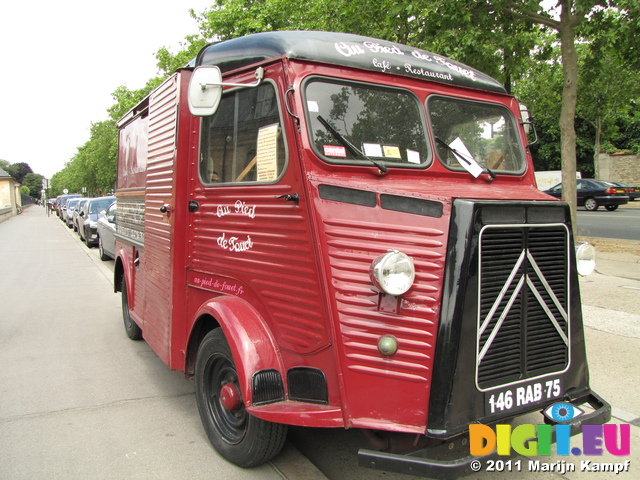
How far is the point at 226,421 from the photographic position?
3.53 metres

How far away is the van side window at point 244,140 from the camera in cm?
307

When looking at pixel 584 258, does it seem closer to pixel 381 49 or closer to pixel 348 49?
pixel 381 49

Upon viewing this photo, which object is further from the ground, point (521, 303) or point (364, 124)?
point (364, 124)

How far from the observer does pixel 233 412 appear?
11.4 ft

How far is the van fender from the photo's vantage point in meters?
2.90

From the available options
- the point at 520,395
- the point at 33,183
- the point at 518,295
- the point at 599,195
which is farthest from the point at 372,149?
the point at 33,183

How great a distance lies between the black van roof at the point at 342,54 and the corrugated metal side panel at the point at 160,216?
656 mm

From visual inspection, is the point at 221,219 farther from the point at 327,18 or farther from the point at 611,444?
the point at 327,18

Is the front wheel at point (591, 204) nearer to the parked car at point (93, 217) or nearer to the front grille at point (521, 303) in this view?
the parked car at point (93, 217)

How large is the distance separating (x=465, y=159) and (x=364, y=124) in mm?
→ 740

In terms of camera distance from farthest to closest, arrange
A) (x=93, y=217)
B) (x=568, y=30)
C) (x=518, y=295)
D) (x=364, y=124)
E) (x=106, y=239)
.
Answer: (x=93, y=217)
(x=106, y=239)
(x=568, y=30)
(x=364, y=124)
(x=518, y=295)

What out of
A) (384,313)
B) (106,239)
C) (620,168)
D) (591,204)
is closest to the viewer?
(384,313)

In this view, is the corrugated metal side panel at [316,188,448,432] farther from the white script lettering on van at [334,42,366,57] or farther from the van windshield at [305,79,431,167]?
the white script lettering on van at [334,42,366,57]

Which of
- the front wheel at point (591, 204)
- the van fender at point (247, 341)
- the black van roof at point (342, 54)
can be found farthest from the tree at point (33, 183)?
the van fender at point (247, 341)
